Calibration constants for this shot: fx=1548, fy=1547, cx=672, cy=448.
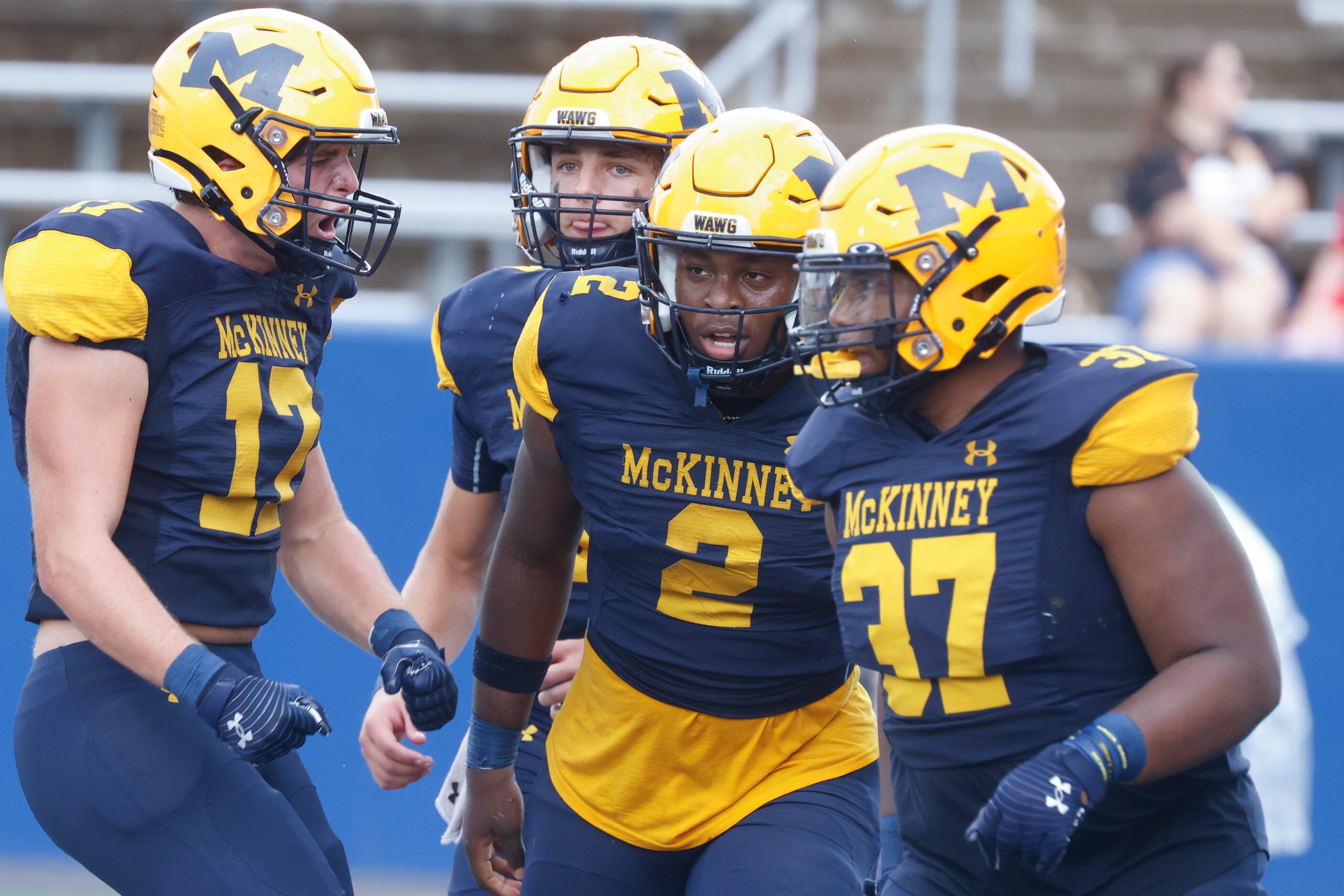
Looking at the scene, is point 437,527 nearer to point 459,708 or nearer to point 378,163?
point 459,708

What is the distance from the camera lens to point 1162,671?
2018mm

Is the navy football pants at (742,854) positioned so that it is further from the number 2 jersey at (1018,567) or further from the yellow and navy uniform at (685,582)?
the number 2 jersey at (1018,567)

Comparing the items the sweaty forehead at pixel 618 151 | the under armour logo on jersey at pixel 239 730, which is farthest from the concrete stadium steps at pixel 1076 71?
the under armour logo on jersey at pixel 239 730

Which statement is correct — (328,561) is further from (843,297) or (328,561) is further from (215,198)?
(843,297)

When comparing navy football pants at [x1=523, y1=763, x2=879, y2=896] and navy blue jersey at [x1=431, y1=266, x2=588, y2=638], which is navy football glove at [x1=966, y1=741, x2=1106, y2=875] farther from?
navy blue jersey at [x1=431, y1=266, x2=588, y2=638]

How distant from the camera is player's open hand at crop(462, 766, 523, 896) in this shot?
281 cm

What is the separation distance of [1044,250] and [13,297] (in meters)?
1.59

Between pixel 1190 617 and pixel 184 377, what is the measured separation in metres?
1.61

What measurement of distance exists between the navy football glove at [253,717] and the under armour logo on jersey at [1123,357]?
1.24m

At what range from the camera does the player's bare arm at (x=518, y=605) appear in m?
2.65

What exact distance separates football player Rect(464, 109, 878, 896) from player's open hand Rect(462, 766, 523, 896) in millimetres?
142

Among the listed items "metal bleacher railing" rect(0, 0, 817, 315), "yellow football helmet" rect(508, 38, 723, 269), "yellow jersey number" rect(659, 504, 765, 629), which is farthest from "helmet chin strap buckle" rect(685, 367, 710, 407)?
"metal bleacher railing" rect(0, 0, 817, 315)

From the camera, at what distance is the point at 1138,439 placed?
199 centimetres

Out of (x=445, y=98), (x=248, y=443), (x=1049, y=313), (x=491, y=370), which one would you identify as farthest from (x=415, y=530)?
(x=445, y=98)
